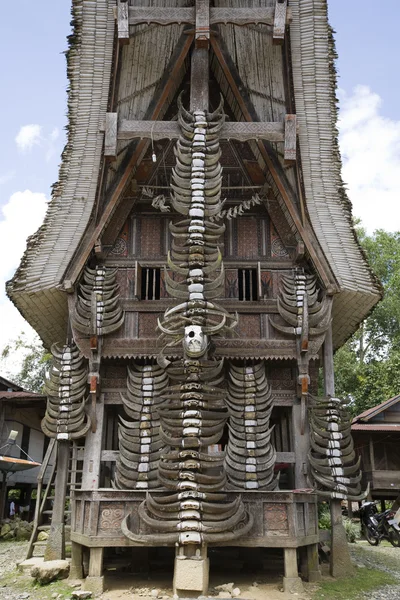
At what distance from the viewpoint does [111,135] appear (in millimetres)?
11820

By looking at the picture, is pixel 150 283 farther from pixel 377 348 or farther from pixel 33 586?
pixel 377 348

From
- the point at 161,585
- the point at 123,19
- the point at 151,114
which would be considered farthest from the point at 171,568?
the point at 123,19

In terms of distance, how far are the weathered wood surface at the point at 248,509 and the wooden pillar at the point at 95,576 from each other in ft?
0.61

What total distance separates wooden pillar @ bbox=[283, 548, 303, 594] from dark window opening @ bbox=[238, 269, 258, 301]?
518 cm

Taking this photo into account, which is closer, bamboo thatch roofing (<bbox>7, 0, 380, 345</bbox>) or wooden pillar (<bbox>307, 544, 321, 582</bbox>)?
wooden pillar (<bbox>307, 544, 321, 582</bbox>)

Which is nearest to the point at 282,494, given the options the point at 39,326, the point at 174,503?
the point at 174,503

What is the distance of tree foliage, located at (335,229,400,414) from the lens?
27328 millimetres

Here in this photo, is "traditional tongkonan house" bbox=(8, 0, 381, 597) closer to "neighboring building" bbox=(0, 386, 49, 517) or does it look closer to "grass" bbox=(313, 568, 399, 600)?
"grass" bbox=(313, 568, 399, 600)

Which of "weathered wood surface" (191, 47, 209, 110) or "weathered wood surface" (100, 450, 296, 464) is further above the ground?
"weathered wood surface" (191, 47, 209, 110)

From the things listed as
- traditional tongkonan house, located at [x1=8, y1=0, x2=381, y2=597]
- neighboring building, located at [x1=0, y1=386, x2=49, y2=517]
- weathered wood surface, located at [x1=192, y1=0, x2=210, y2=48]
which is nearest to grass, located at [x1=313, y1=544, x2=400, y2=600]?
traditional tongkonan house, located at [x1=8, y1=0, x2=381, y2=597]

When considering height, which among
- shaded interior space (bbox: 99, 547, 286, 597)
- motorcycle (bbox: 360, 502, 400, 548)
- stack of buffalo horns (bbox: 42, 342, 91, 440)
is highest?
stack of buffalo horns (bbox: 42, 342, 91, 440)

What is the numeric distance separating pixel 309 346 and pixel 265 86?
589 centimetres

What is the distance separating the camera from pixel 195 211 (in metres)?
10.9

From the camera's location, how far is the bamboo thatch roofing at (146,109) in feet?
40.1
